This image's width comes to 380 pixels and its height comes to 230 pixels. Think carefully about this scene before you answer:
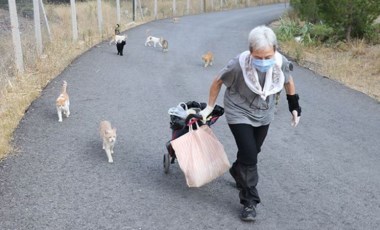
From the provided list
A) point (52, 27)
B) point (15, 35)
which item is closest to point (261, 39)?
point (15, 35)

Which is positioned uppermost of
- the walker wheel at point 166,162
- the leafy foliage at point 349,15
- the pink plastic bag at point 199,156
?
the pink plastic bag at point 199,156

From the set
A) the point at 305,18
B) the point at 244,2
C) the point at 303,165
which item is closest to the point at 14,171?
the point at 303,165

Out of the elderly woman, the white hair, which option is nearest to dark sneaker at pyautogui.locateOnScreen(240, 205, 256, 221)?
the elderly woman

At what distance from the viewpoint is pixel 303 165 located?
19.6 feet

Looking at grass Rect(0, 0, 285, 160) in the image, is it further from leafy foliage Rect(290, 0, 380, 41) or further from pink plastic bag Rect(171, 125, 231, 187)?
leafy foliage Rect(290, 0, 380, 41)

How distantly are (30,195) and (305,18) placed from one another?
17178mm

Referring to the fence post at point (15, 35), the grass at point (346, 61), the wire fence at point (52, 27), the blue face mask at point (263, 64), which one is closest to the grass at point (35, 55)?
the wire fence at point (52, 27)

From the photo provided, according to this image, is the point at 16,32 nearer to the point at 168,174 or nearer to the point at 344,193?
the point at 168,174

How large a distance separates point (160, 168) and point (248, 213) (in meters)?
1.49

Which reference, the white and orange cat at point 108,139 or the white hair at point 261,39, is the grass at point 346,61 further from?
the white hair at point 261,39

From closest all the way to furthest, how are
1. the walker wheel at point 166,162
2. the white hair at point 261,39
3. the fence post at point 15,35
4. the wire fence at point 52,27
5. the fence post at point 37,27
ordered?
the white hair at point 261,39, the walker wheel at point 166,162, the fence post at point 15,35, the wire fence at point 52,27, the fence post at point 37,27

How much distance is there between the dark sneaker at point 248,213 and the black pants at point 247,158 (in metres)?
0.04

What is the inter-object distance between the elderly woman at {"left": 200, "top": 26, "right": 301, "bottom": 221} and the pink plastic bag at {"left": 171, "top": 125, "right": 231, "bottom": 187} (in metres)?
0.18

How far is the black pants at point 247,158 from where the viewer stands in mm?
4367
